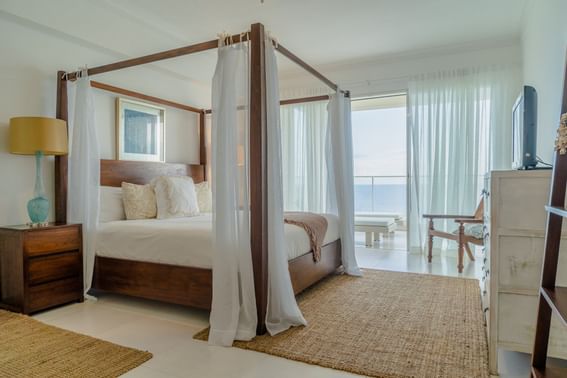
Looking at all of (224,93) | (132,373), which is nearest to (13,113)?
(224,93)

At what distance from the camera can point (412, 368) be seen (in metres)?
1.93

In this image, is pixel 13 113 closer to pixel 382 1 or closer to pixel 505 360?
pixel 382 1

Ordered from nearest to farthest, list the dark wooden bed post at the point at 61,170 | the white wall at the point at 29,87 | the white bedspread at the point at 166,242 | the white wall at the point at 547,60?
1. the white wall at the point at 547,60
2. the white bedspread at the point at 166,242
3. the white wall at the point at 29,87
4. the dark wooden bed post at the point at 61,170

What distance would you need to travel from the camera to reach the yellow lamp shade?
289cm

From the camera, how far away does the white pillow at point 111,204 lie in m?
3.58

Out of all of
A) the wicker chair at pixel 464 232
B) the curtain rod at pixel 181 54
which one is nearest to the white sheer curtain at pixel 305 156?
the wicker chair at pixel 464 232

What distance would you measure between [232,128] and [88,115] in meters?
1.65

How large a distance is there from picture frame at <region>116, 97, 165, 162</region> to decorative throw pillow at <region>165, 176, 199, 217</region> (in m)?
0.69

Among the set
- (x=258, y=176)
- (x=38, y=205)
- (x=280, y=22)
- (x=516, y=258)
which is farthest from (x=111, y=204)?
(x=516, y=258)

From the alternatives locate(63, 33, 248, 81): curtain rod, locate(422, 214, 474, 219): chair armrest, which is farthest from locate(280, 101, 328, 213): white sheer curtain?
locate(63, 33, 248, 81): curtain rod

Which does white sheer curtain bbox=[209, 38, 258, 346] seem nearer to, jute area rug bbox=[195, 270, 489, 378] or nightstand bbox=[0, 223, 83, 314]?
jute area rug bbox=[195, 270, 489, 378]

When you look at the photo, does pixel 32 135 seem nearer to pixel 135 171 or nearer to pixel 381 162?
pixel 135 171

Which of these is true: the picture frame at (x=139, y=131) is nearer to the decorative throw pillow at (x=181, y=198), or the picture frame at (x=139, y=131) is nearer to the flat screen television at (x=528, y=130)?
the decorative throw pillow at (x=181, y=198)

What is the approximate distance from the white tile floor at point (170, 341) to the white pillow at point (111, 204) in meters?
0.79
